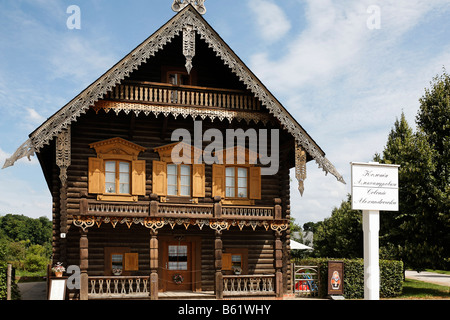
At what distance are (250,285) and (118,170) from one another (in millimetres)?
7627

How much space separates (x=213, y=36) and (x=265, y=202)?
8.07 m

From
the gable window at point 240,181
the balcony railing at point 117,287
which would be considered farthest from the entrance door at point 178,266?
the gable window at point 240,181

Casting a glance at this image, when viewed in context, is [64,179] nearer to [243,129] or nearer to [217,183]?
[217,183]

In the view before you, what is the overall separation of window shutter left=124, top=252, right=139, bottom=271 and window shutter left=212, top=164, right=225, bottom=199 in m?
4.45

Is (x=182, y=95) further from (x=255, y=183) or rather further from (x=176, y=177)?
(x=255, y=183)

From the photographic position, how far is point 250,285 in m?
21.9

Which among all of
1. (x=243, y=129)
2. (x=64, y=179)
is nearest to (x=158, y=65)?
(x=243, y=129)

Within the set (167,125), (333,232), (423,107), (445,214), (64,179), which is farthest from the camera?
(333,232)

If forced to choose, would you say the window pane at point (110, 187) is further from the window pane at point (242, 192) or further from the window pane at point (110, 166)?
the window pane at point (242, 192)

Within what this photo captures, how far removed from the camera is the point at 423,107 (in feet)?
105

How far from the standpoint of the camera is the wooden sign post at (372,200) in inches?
578

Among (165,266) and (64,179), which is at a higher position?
(64,179)

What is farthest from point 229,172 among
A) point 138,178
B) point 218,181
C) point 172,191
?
point 138,178

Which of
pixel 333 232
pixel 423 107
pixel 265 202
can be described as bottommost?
pixel 333 232
